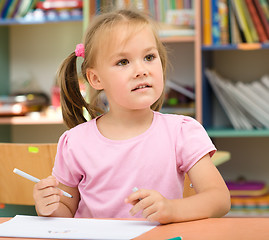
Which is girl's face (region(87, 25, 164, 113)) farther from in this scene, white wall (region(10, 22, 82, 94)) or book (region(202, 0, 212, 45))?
white wall (region(10, 22, 82, 94))

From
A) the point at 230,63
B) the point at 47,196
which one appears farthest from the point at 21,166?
the point at 230,63

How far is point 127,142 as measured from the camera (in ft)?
3.98

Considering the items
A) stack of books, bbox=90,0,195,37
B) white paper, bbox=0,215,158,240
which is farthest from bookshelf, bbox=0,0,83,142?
white paper, bbox=0,215,158,240

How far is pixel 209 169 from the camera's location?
1.13m

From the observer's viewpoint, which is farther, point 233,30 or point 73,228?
point 233,30

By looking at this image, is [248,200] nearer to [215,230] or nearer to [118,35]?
[118,35]

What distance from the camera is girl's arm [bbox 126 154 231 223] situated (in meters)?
0.93

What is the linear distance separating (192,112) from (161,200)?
2.09 m

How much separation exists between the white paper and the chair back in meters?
0.52

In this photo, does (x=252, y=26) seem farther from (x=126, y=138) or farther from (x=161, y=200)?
(x=161, y=200)

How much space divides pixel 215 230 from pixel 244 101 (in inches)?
88.1

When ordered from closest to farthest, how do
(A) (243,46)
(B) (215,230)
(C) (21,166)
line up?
(B) (215,230), (C) (21,166), (A) (243,46)

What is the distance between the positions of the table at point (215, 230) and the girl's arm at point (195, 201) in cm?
2

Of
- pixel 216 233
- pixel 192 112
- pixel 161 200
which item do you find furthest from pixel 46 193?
pixel 192 112
